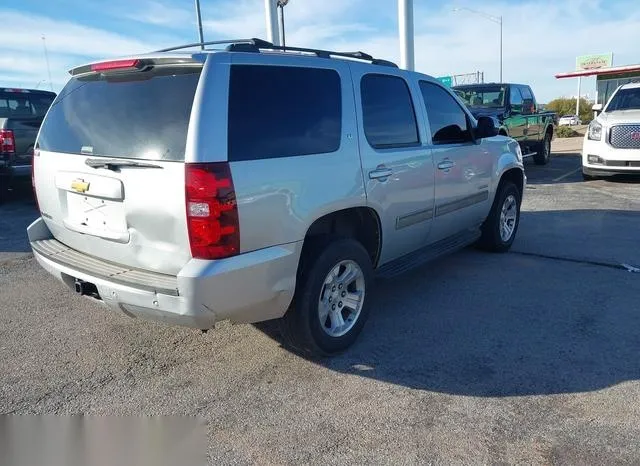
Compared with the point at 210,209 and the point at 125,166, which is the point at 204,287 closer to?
the point at 210,209

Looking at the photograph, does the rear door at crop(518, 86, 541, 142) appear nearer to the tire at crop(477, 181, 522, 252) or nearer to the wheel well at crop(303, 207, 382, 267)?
the tire at crop(477, 181, 522, 252)

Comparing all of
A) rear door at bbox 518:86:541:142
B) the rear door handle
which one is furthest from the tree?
the rear door handle

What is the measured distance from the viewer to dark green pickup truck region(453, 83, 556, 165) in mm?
11891

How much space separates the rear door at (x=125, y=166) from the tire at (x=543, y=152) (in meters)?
13.0

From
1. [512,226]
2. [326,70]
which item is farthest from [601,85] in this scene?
[326,70]

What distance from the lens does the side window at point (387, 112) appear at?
12.9 feet

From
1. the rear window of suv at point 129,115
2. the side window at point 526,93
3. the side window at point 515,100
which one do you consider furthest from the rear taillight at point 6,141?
the side window at point 526,93

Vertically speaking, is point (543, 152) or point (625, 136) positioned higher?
point (625, 136)

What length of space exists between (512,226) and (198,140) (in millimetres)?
4631

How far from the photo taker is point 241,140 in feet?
9.62

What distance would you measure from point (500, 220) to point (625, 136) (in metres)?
6.00

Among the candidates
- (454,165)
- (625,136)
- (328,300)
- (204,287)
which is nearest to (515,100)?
(625,136)

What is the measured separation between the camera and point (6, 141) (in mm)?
9148

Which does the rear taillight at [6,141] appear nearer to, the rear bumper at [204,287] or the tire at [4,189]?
the tire at [4,189]
